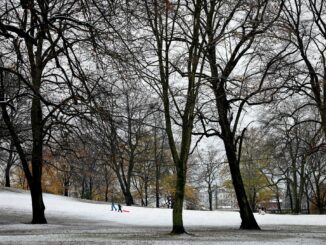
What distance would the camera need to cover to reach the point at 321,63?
24094 mm

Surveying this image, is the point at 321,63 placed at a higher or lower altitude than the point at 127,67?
higher

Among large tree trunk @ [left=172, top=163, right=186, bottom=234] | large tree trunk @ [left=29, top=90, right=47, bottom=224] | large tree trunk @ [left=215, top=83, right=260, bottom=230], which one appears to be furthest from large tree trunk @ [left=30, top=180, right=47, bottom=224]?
large tree trunk @ [left=215, top=83, right=260, bottom=230]

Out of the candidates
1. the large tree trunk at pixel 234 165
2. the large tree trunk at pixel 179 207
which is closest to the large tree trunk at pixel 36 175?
the large tree trunk at pixel 179 207

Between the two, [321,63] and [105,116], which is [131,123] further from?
[321,63]

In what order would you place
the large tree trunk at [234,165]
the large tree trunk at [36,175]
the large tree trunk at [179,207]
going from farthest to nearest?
the large tree trunk at [36,175] < the large tree trunk at [234,165] < the large tree trunk at [179,207]

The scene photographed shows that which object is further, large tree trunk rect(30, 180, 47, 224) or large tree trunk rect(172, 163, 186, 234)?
large tree trunk rect(30, 180, 47, 224)

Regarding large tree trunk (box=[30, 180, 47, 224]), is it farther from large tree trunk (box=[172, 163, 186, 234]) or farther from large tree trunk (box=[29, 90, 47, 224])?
large tree trunk (box=[172, 163, 186, 234])

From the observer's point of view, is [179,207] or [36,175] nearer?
[179,207]

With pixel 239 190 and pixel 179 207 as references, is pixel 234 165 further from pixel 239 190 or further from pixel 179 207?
pixel 179 207

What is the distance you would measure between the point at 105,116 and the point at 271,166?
161 ft

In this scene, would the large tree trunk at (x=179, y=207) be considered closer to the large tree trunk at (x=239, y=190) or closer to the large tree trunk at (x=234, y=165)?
the large tree trunk at (x=234, y=165)

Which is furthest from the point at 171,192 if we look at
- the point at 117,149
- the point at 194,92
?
the point at 117,149

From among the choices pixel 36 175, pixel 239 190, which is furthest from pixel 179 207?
pixel 36 175

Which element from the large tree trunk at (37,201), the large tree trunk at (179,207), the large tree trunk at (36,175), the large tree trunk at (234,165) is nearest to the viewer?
the large tree trunk at (179,207)
